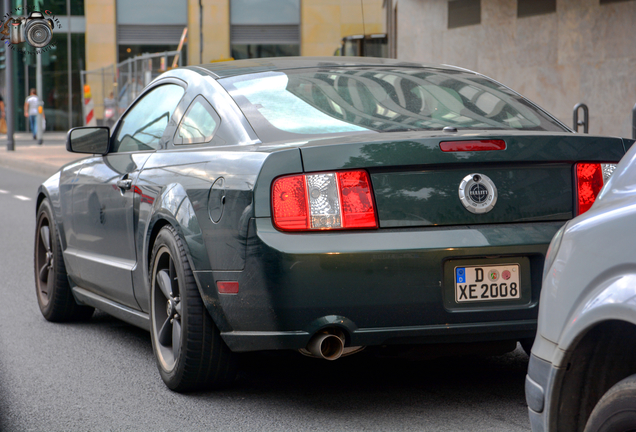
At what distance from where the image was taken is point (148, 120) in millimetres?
5184

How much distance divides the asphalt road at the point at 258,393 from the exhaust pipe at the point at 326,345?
234mm

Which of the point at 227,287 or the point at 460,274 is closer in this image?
the point at 460,274

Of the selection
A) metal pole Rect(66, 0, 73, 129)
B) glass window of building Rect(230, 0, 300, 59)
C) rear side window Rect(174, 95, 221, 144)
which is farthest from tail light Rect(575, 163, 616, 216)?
metal pole Rect(66, 0, 73, 129)

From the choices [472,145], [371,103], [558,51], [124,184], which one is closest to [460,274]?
[472,145]

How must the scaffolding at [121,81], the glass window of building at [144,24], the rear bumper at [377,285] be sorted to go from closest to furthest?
the rear bumper at [377,285] < the scaffolding at [121,81] < the glass window of building at [144,24]

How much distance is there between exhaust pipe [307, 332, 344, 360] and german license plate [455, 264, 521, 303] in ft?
1.59

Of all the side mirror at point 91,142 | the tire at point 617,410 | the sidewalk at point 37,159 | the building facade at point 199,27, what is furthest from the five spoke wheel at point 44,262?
the building facade at point 199,27

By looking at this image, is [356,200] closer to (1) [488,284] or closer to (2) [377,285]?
(2) [377,285]

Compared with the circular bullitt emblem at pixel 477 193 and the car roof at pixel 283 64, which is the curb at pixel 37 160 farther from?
the circular bullitt emblem at pixel 477 193

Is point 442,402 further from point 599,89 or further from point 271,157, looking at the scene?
point 599,89

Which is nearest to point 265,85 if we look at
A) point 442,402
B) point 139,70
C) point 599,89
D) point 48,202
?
point 442,402

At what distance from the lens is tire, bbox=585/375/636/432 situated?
84.6 inches

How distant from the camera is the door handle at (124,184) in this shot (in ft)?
15.9

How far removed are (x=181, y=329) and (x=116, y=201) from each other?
116cm
